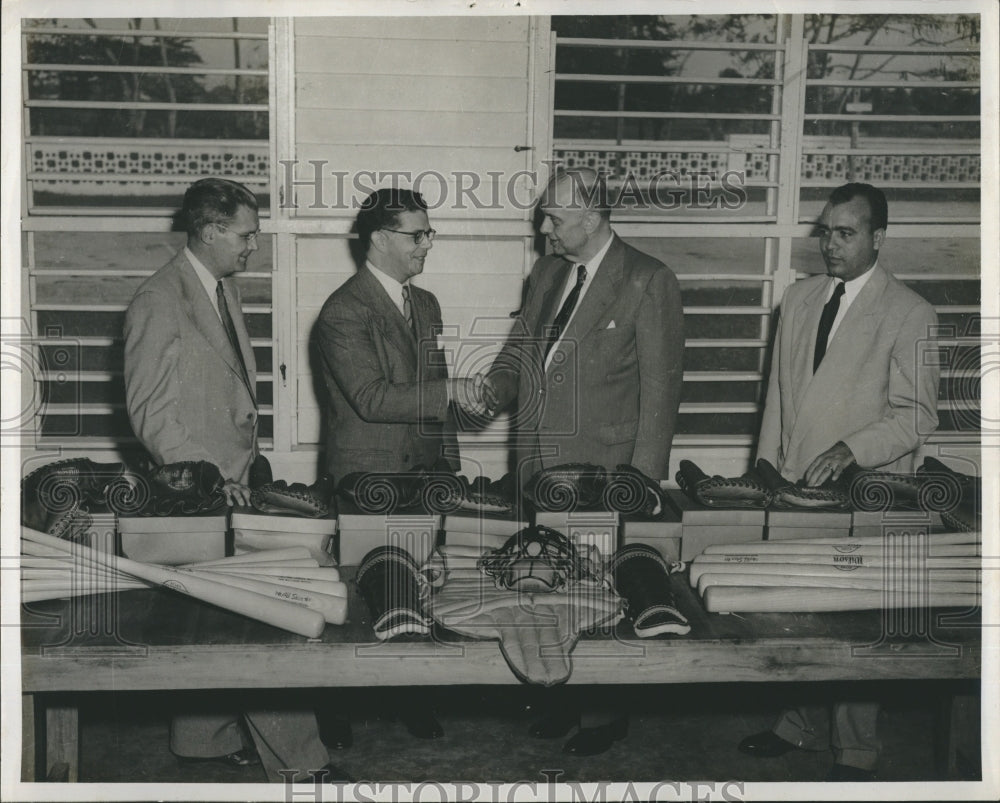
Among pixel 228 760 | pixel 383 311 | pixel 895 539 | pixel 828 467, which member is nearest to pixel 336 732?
pixel 228 760

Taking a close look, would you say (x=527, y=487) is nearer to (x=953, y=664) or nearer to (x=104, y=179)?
(x=953, y=664)

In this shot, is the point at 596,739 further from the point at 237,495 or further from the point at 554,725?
the point at 237,495

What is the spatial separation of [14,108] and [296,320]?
6.77 feet

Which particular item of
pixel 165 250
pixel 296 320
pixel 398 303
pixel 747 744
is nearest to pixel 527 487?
pixel 398 303

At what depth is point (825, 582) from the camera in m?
2.81

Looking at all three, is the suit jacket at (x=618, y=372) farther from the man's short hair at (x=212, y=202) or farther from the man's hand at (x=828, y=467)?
the man's short hair at (x=212, y=202)

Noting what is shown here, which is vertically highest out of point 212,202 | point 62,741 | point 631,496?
point 212,202

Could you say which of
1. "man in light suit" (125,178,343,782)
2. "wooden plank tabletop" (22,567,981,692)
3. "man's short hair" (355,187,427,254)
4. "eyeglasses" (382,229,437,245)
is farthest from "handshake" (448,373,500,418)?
"wooden plank tabletop" (22,567,981,692)

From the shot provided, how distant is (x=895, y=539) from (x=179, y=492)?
224cm

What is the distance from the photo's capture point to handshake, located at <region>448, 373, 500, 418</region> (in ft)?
13.8

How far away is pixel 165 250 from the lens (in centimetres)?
518

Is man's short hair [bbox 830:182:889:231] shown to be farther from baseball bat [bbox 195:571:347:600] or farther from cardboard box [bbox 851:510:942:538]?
baseball bat [bbox 195:571:347:600]

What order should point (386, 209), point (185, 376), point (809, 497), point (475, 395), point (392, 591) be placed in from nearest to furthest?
point (392, 591) → point (809, 497) → point (185, 376) → point (386, 209) → point (475, 395)

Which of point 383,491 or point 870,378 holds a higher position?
point 870,378
